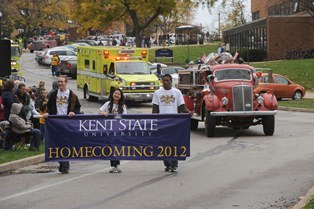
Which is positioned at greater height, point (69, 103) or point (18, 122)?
point (69, 103)

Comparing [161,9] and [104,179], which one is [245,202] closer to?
[104,179]

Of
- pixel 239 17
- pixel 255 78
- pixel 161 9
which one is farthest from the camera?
pixel 239 17

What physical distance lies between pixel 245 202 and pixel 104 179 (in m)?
3.44

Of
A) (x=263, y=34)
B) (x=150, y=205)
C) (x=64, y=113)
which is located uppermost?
(x=263, y=34)

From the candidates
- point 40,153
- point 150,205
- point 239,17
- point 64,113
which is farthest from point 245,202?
point 239,17

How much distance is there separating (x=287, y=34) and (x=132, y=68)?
30.7 meters

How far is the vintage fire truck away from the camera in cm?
2161

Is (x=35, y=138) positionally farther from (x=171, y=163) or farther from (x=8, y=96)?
(x=171, y=163)

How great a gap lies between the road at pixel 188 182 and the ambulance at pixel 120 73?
13863 mm

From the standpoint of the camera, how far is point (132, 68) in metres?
34.2

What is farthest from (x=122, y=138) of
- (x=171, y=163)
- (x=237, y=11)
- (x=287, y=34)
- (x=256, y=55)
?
(x=237, y=11)

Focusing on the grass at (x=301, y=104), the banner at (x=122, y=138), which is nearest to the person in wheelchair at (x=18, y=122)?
the banner at (x=122, y=138)

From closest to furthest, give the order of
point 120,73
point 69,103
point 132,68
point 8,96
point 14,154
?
point 69,103, point 14,154, point 8,96, point 120,73, point 132,68

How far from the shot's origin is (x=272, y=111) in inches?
850
